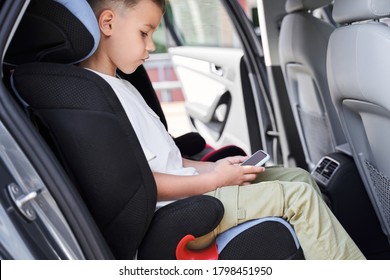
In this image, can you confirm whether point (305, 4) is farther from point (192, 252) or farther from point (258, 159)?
point (192, 252)

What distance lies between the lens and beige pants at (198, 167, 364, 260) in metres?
1.51

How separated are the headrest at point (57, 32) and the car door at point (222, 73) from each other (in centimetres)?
149

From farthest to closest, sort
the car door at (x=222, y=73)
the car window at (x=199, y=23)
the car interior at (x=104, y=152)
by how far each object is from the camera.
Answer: the car window at (x=199, y=23) → the car door at (x=222, y=73) → the car interior at (x=104, y=152)

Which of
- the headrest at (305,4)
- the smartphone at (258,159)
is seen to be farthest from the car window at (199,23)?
the smartphone at (258,159)

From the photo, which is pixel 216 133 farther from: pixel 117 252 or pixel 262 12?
pixel 117 252

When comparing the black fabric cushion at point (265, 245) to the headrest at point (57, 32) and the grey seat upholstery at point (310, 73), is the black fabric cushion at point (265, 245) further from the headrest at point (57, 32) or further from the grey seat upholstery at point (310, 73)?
the grey seat upholstery at point (310, 73)

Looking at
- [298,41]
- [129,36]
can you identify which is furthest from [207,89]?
[129,36]

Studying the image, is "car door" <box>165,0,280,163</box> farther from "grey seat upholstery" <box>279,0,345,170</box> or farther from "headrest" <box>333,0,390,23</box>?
"headrest" <box>333,0,390,23</box>

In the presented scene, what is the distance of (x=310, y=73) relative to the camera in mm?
2465

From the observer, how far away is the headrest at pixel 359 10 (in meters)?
1.64

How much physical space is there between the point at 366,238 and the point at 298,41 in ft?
2.61

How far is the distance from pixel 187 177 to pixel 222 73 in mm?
1745

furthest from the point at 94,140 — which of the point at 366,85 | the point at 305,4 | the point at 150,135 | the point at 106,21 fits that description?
the point at 305,4

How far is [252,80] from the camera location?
3.02 metres
